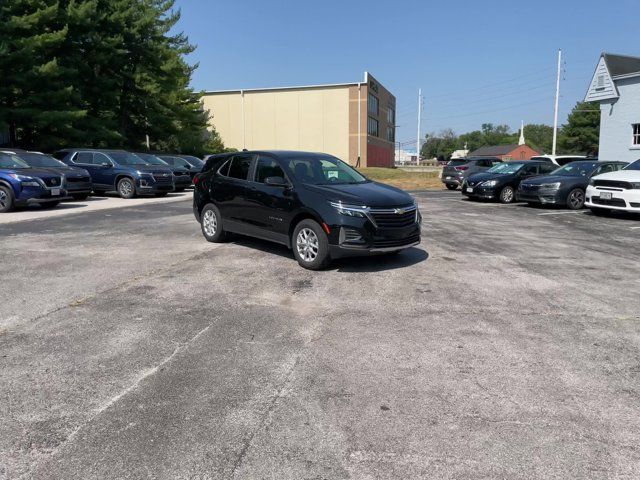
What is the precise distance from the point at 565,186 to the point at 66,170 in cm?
1546

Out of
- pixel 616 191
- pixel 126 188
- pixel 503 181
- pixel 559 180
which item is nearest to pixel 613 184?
pixel 616 191

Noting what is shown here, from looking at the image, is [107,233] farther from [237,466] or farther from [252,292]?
[237,466]

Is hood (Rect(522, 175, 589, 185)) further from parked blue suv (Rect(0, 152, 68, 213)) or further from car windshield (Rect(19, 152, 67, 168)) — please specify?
car windshield (Rect(19, 152, 67, 168))

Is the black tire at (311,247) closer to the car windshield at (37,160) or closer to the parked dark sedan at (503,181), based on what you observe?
the car windshield at (37,160)

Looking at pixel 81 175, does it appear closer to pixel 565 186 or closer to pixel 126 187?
pixel 126 187

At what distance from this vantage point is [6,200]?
13773 millimetres

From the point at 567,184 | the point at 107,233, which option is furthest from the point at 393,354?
the point at 567,184

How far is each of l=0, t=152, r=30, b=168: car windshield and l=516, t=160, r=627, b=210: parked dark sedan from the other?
14981 mm

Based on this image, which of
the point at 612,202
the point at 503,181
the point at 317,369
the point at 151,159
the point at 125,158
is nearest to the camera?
the point at 317,369

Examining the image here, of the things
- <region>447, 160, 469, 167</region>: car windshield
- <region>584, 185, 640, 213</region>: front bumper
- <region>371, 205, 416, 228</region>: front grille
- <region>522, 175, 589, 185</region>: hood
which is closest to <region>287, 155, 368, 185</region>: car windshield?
<region>371, 205, 416, 228</region>: front grille

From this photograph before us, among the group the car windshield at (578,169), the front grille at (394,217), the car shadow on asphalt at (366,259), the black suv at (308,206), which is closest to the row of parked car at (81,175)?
the black suv at (308,206)

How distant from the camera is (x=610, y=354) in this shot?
4359mm

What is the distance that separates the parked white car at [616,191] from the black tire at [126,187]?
1493 cm

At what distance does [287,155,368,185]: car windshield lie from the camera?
7.80 meters
